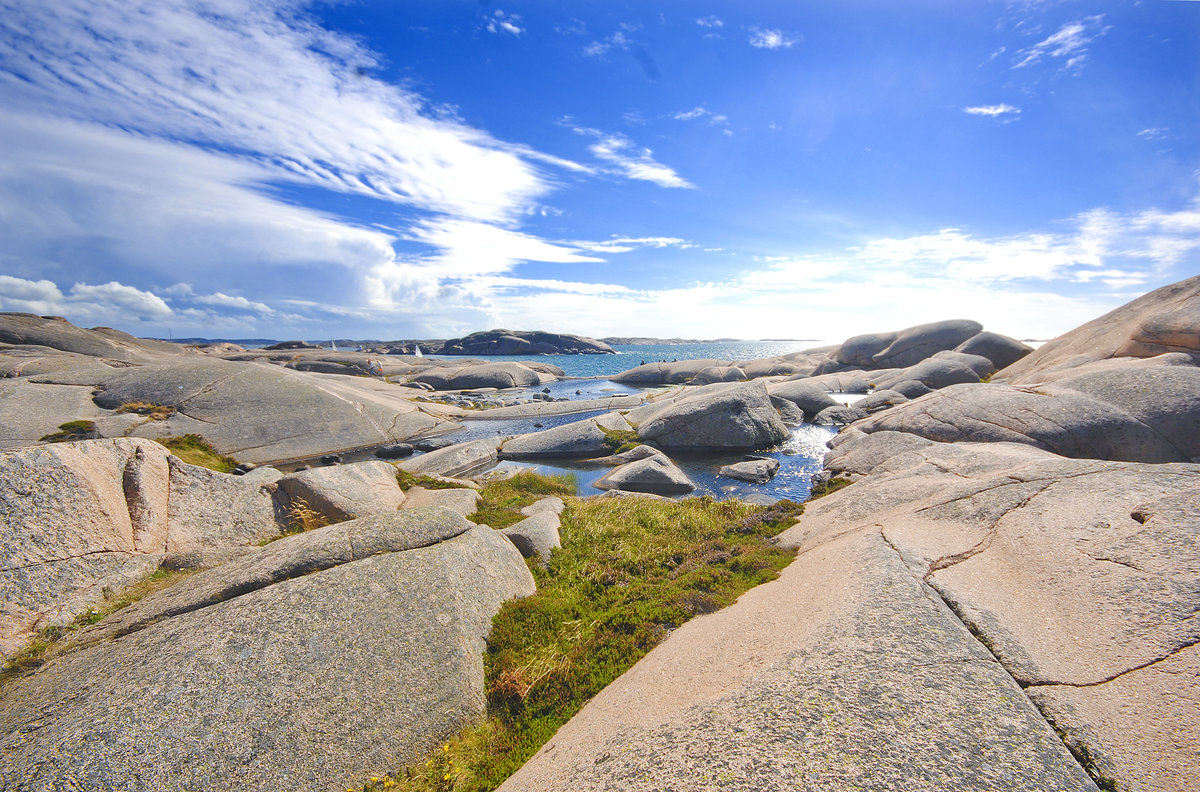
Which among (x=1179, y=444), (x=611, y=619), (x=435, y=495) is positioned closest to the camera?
(x=611, y=619)

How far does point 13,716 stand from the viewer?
4.26 m

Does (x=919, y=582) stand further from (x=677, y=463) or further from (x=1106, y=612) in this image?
(x=677, y=463)

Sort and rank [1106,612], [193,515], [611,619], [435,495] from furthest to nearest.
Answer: [435,495] → [193,515] → [611,619] → [1106,612]

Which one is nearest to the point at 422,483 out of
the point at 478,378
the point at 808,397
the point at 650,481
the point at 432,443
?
the point at 650,481

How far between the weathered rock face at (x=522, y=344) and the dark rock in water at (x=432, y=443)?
432ft

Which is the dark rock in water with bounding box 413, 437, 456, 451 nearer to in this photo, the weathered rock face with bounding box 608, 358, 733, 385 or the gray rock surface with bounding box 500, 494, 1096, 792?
the gray rock surface with bounding box 500, 494, 1096, 792

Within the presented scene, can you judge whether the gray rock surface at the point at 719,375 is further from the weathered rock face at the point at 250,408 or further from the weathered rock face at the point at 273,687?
the weathered rock face at the point at 273,687

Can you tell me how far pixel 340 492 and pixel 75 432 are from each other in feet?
46.9

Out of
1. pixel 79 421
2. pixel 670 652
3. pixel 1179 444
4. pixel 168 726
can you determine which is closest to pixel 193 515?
pixel 168 726

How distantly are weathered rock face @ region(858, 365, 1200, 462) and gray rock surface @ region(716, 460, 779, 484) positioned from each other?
17.2ft

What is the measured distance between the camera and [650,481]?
17203 millimetres

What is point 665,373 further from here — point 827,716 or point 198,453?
point 827,716

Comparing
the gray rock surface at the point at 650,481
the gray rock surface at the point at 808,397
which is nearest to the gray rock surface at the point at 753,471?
the gray rock surface at the point at 650,481

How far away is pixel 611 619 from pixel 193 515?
7.78 m
